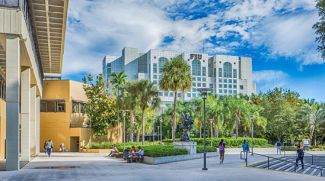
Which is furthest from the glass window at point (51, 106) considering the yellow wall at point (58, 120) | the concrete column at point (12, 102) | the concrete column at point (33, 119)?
the concrete column at point (12, 102)

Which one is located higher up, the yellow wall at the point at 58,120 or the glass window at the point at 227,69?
the glass window at the point at 227,69

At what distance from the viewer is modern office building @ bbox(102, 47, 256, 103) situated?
12638 centimetres

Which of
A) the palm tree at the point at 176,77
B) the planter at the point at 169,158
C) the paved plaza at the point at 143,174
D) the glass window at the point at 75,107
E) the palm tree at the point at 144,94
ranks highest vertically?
the palm tree at the point at 176,77

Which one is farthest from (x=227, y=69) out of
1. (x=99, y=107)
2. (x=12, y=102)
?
(x=12, y=102)

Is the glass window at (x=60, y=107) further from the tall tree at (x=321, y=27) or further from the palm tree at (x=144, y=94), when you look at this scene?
the tall tree at (x=321, y=27)

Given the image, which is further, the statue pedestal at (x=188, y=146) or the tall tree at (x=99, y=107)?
the tall tree at (x=99, y=107)

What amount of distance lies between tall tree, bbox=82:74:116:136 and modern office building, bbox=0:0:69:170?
28.3 feet

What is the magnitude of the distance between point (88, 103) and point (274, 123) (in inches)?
1164

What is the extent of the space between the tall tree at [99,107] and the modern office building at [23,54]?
339 inches

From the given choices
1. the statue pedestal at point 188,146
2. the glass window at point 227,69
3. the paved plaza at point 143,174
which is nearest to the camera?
the paved plaza at point 143,174

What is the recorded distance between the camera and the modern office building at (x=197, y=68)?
126381mm

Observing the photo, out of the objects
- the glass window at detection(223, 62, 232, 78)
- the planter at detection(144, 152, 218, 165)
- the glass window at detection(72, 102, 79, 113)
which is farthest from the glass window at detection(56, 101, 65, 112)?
the glass window at detection(223, 62, 232, 78)

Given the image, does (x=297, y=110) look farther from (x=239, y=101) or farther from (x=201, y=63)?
(x=201, y=63)

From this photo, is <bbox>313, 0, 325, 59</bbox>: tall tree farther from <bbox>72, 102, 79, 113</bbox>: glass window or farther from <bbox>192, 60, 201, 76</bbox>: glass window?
<bbox>192, 60, 201, 76</bbox>: glass window
